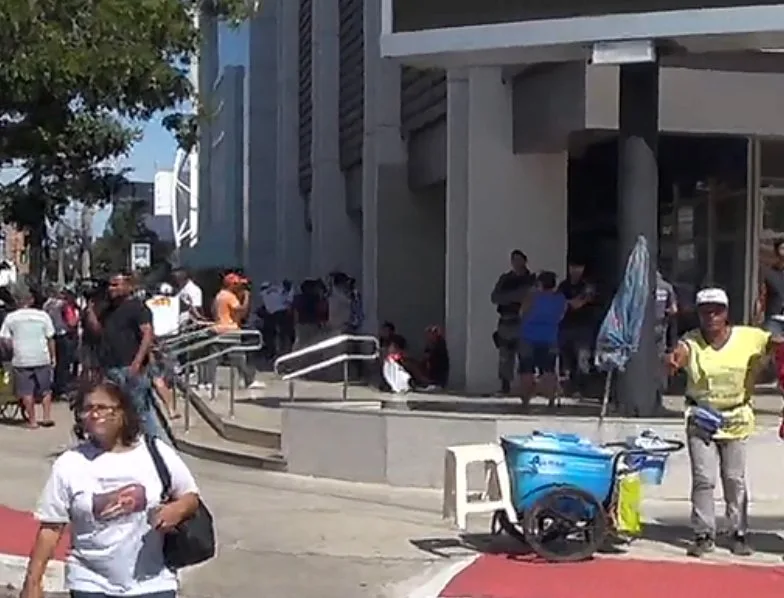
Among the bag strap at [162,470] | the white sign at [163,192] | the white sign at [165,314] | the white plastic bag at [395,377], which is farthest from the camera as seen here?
the white sign at [163,192]

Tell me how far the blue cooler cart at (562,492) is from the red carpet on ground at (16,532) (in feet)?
9.87

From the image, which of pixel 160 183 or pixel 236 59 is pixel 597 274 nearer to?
pixel 236 59

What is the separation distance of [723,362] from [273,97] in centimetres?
4516

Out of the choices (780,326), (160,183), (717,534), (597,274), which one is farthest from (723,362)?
(160,183)

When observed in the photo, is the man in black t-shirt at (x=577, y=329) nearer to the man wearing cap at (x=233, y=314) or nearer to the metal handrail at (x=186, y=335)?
the man wearing cap at (x=233, y=314)

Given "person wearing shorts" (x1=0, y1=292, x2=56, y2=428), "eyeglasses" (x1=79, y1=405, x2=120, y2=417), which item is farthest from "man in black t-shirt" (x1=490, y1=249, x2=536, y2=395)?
"eyeglasses" (x1=79, y1=405, x2=120, y2=417)

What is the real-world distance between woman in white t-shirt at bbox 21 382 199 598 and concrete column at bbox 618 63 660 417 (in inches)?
370

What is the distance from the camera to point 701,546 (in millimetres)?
11359

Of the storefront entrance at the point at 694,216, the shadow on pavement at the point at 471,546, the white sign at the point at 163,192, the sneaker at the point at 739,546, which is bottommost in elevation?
the shadow on pavement at the point at 471,546

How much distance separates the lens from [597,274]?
883 inches

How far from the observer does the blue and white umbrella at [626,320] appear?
1414cm

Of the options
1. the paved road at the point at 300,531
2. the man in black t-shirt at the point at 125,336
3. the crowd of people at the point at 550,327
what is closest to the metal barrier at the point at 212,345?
the crowd of people at the point at 550,327

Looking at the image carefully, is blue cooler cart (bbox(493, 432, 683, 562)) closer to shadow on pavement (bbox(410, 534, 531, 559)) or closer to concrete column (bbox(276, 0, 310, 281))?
shadow on pavement (bbox(410, 534, 531, 559))

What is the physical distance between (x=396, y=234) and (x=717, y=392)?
1847cm
